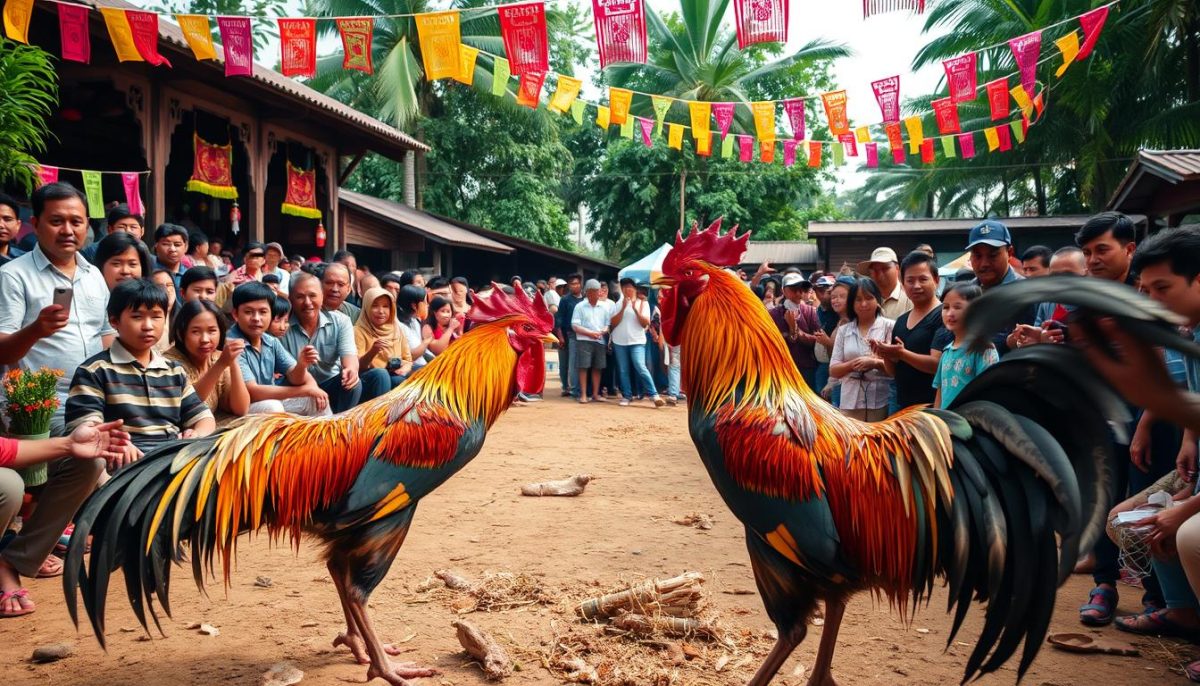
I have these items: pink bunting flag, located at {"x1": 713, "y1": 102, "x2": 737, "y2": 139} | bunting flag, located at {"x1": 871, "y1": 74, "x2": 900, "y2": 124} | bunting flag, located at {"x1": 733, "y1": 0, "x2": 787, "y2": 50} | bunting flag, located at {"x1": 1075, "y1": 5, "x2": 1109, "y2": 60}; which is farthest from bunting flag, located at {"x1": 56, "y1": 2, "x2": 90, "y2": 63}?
bunting flag, located at {"x1": 1075, "y1": 5, "x2": 1109, "y2": 60}

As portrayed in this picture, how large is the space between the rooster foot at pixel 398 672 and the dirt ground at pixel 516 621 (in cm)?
5

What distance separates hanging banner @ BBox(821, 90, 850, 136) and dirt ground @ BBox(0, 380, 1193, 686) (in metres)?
9.34

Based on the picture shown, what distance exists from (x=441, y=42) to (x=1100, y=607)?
28.9 ft

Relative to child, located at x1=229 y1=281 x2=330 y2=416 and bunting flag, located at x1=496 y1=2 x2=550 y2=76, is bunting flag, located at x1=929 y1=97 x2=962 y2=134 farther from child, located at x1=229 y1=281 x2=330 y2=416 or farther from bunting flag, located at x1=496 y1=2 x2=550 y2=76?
child, located at x1=229 y1=281 x2=330 y2=416

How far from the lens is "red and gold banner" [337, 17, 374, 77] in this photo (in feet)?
30.3

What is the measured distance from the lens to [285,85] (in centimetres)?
1177

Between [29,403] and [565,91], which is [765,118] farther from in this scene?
[29,403]

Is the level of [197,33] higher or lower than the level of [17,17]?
higher

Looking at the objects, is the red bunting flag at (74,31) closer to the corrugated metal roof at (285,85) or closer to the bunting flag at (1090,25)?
the corrugated metal roof at (285,85)

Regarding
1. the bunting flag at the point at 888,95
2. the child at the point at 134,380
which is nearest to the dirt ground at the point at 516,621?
the child at the point at 134,380

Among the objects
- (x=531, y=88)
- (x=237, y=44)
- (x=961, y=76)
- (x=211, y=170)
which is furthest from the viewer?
(x=211, y=170)

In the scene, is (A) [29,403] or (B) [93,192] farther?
(B) [93,192]

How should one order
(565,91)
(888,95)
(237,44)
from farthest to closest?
(888,95), (565,91), (237,44)

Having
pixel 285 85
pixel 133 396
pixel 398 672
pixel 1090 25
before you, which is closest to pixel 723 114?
pixel 1090 25
